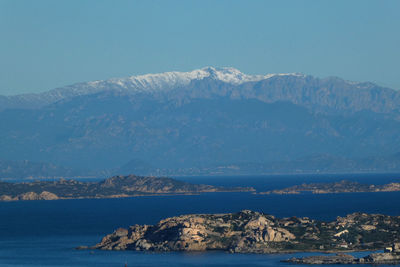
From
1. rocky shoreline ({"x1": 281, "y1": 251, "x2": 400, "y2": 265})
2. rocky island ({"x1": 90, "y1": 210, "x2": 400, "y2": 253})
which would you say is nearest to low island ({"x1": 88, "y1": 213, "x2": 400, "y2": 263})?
rocky island ({"x1": 90, "y1": 210, "x2": 400, "y2": 253})

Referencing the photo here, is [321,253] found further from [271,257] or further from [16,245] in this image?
[16,245]

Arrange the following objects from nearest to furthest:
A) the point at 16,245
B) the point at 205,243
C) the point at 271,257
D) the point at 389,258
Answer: the point at 389,258 < the point at 271,257 < the point at 205,243 < the point at 16,245

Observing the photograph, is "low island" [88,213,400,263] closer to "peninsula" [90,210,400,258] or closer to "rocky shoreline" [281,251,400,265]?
"peninsula" [90,210,400,258]

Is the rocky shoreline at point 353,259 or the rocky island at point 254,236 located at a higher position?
the rocky island at point 254,236

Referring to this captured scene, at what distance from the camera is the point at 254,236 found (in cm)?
17338

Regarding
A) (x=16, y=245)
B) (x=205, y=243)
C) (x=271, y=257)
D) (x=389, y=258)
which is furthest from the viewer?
(x=16, y=245)

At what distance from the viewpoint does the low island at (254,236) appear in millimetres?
170375

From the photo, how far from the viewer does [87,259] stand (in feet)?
535

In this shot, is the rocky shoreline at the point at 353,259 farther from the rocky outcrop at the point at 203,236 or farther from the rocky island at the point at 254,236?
the rocky outcrop at the point at 203,236

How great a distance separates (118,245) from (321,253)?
1523 inches

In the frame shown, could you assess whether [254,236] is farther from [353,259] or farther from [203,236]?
[353,259]

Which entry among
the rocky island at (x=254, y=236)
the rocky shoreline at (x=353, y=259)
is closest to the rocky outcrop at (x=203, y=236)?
the rocky island at (x=254, y=236)

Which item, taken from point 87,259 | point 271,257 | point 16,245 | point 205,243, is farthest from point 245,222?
point 16,245

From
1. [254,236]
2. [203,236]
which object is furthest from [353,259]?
[203,236]
